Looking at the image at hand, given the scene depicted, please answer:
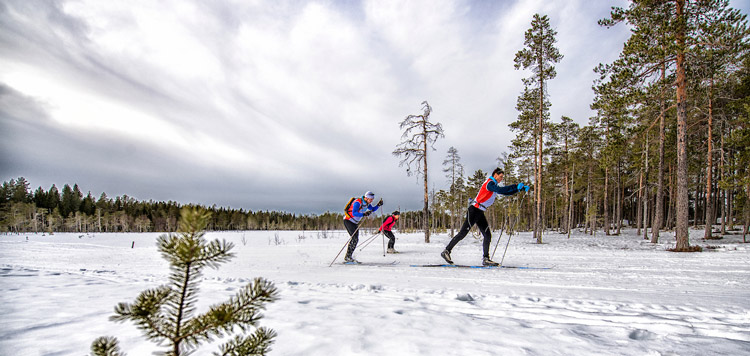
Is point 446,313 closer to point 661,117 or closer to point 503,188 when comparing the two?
point 503,188

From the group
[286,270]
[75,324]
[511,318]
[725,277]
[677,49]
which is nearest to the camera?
[75,324]

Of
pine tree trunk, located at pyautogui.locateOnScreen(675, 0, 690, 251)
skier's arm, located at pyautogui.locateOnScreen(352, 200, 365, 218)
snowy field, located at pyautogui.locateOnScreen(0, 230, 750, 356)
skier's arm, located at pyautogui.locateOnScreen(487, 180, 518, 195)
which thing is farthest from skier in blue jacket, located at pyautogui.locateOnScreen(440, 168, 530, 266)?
pine tree trunk, located at pyautogui.locateOnScreen(675, 0, 690, 251)

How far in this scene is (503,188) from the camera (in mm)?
6707

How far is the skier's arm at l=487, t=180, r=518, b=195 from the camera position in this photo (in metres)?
6.65

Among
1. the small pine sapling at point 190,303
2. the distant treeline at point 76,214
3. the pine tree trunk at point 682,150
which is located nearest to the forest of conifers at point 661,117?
the pine tree trunk at point 682,150

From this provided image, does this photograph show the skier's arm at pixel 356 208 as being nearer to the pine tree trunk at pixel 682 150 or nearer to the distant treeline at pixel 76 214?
the pine tree trunk at pixel 682 150

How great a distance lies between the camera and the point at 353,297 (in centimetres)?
399

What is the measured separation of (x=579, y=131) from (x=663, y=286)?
81.1 feet

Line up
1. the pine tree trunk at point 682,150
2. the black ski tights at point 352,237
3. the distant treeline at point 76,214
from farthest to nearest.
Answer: the distant treeline at point 76,214, the pine tree trunk at point 682,150, the black ski tights at point 352,237

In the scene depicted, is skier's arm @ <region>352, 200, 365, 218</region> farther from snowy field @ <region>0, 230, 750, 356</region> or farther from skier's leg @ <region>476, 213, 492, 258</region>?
skier's leg @ <region>476, 213, 492, 258</region>

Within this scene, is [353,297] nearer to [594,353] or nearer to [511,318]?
[511,318]

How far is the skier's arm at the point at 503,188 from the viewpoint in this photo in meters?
6.65

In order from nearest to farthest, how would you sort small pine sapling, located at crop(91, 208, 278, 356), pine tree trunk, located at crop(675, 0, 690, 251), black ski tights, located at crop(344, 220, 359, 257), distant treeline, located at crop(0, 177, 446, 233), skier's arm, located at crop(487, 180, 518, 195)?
small pine sapling, located at crop(91, 208, 278, 356), skier's arm, located at crop(487, 180, 518, 195), black ski tights, located at crop(344, 220, 359, 257), pine tree trunk, located at crop(675, 0, 690, 251), distant treeline, located at crop(0, 177, 446, 233)

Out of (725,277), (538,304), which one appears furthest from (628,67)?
(538,304)
